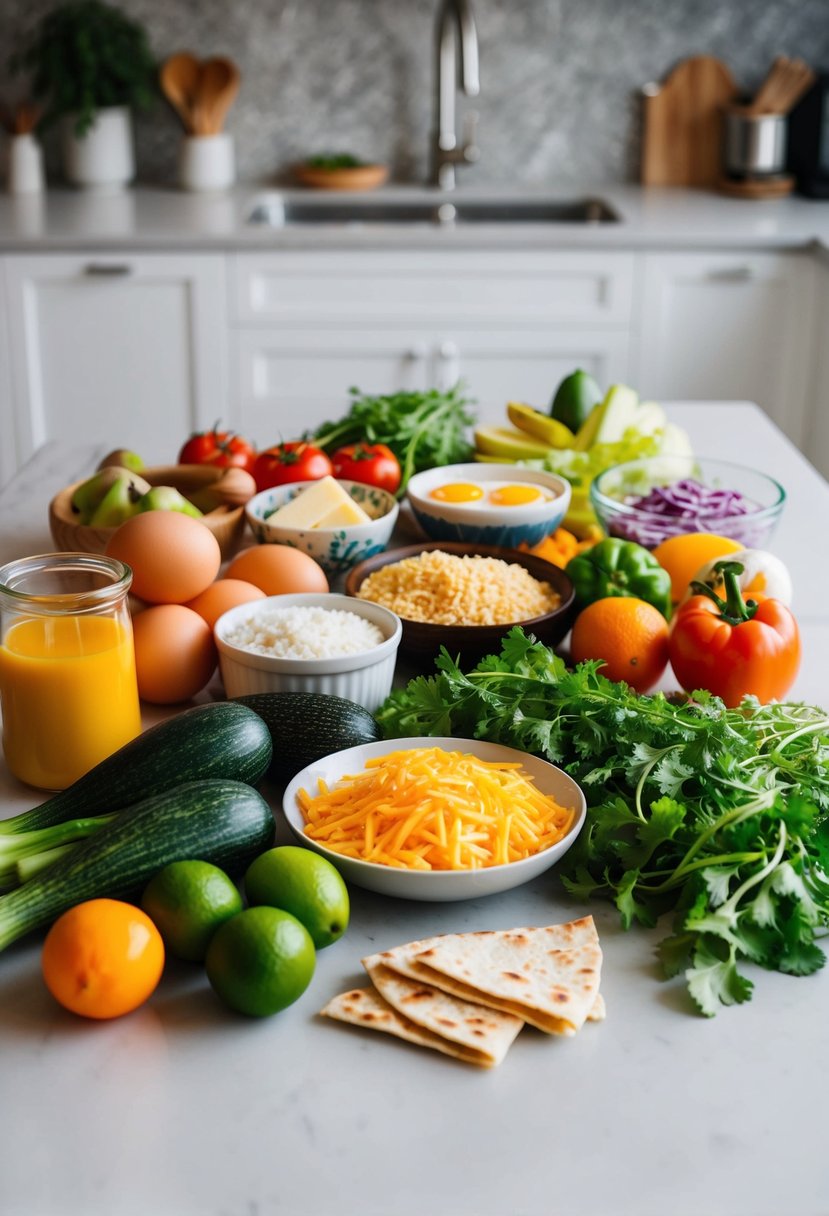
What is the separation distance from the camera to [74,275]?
3506 millimetres

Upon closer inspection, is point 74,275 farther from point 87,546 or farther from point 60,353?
point 87,546

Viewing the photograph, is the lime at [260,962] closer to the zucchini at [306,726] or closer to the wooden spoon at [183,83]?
the zucchini at [306,726]

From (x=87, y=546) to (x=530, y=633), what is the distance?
63 cm

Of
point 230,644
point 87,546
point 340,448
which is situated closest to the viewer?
point 230,644

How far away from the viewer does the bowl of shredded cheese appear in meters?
1.06

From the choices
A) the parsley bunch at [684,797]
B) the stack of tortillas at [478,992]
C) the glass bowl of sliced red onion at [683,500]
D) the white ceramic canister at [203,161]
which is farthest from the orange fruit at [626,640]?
the white ceramic canister at [203,161]

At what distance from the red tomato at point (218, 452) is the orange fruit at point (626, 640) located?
2.52 feet

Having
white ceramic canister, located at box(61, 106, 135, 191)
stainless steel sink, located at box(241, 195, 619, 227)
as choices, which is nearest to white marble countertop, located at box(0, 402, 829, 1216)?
stainless steel sink, located at box(241, 195, 619, 227)

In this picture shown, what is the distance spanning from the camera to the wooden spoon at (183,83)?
4.06m

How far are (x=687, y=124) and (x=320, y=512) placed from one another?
3.01 meters

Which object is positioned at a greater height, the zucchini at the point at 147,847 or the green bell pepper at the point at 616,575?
the green bell pepper at the point at 616,575

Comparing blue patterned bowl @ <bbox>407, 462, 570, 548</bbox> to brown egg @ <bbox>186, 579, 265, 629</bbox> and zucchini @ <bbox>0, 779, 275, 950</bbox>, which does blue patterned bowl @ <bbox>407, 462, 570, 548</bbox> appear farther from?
zucchini @ <bbox>0, 779, 275, 950</bbox>

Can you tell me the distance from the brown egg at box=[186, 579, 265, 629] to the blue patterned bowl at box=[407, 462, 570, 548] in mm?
401

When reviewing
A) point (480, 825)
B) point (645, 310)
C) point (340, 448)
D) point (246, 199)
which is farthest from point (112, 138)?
point (480, 825)
